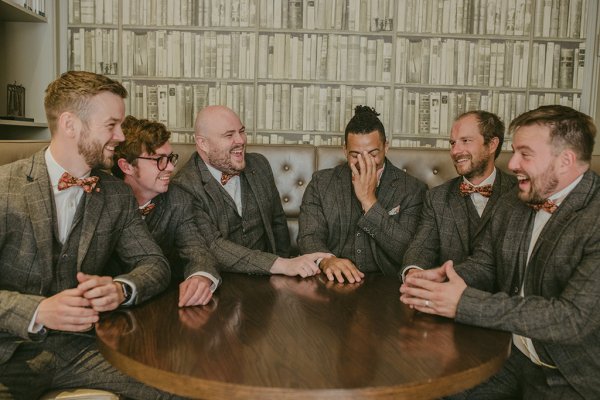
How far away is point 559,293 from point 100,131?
1488 millimetres

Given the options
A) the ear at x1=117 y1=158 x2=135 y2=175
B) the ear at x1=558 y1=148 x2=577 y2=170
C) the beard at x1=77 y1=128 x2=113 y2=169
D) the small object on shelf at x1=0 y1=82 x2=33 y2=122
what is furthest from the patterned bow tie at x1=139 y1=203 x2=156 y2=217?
the small object on shelf at x1=0 y1=82 x2=33 y2=122

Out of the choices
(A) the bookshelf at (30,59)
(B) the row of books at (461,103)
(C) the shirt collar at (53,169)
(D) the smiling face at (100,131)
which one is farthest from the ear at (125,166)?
(B) the row of books at (461,103)

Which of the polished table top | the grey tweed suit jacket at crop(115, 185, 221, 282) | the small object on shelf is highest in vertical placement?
the small object on shelf

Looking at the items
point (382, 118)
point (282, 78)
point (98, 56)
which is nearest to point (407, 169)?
point (382, 118)

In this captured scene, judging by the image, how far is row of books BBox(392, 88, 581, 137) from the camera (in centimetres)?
436

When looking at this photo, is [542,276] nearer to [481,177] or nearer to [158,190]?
[481,177]

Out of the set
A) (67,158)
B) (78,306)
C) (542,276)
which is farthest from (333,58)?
(78,306)

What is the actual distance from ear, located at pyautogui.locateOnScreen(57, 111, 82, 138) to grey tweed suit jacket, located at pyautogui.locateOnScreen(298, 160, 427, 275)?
117 cm

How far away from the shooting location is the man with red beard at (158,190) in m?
2.36

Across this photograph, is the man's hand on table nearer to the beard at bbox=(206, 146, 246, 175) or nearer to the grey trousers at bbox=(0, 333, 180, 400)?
the grey trousers at bbox=(0, 333, 180, 400)

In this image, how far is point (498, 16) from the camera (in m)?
4.27

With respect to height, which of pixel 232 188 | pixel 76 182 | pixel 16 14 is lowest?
pixel 232 188

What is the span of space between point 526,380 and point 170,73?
132 inches

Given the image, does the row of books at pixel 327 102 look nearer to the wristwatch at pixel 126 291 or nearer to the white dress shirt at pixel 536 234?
the white dress shirt at pixel 536 234
